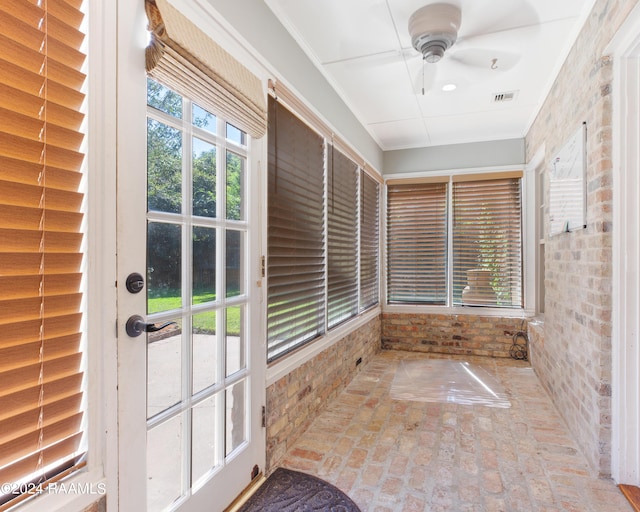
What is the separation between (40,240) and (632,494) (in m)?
2.80

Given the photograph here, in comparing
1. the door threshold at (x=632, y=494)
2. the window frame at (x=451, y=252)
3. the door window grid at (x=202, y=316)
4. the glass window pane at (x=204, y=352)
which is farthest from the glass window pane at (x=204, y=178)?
the window frame at (x=451, y=252)

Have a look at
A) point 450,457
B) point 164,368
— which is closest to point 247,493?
point 164,368

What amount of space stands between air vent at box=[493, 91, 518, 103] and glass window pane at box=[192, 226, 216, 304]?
10.0 ft

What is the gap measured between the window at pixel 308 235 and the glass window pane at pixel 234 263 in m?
0.28

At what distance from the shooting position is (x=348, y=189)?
363cm

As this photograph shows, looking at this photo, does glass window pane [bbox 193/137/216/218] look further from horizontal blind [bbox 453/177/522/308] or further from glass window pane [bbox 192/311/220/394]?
horizontal blind [bbox 453/177/522/308]

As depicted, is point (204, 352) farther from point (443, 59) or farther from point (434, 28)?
point (443, 59)

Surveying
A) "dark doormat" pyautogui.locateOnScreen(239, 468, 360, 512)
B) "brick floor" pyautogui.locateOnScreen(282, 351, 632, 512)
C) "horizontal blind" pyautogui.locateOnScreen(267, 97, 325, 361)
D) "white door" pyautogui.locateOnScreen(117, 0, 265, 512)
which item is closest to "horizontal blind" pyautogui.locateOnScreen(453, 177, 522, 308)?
"brick floor" pyautogui.locateOnScreen(282, 351, 632, 512)

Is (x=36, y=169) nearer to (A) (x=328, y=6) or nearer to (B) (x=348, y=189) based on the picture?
(A) (x=328, y=6)

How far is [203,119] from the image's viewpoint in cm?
160

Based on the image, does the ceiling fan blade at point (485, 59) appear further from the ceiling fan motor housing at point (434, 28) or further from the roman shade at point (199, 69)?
the roman shade at point (199, 69)

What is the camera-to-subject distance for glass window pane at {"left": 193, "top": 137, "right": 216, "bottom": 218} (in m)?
1.56

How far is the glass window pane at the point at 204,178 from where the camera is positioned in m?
1.56

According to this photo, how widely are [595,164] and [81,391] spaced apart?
2.66 meters
